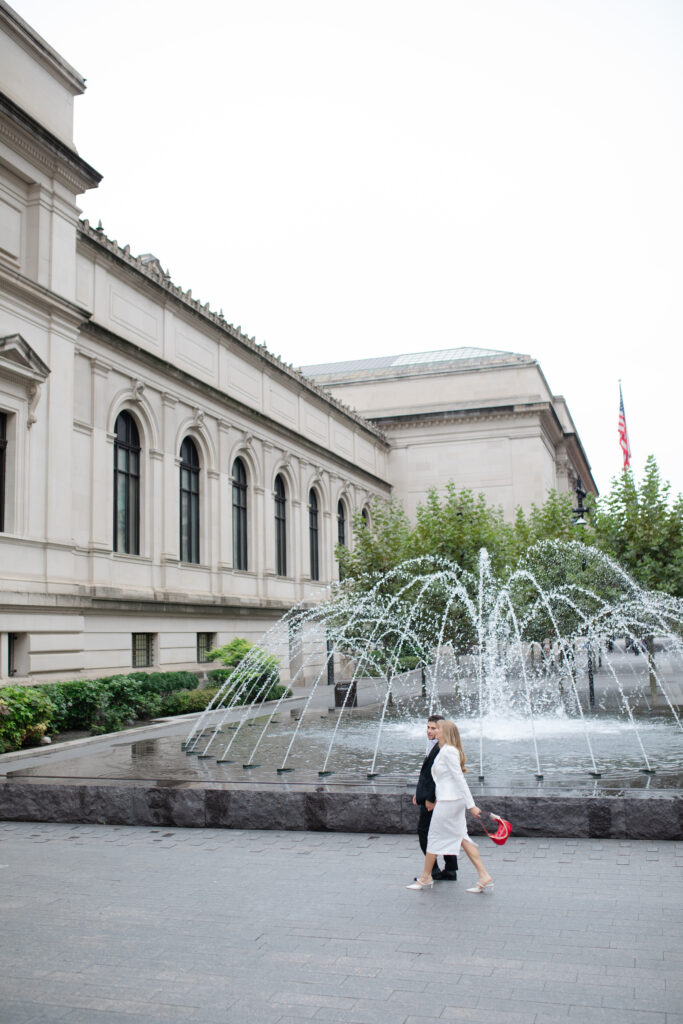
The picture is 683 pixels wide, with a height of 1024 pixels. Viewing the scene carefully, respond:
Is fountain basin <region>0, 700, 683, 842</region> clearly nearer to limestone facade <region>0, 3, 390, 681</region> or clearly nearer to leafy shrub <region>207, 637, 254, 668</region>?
limestone facade <region>0, 3, 390, 681</region>

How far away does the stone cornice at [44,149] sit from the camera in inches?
838

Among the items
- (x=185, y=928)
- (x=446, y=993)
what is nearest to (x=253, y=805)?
(x=185, y=928)

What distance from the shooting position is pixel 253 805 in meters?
10.2

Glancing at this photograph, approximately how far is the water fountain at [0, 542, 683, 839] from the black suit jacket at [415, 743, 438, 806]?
5.28 feet

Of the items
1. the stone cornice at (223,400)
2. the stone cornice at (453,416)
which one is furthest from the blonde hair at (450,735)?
the stone cornice at (453,416)

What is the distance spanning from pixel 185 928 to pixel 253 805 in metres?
3.36

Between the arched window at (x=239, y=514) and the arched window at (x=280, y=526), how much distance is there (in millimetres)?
3379

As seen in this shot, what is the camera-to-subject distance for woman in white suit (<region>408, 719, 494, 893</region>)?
7.62 meters

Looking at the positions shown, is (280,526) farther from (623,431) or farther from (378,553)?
(623,431)

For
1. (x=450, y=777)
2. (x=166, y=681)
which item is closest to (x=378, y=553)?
(x=166, y=681)

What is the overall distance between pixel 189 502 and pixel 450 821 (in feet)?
79.0

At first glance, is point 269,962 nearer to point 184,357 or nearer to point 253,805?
point 253,805

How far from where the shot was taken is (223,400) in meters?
32.5

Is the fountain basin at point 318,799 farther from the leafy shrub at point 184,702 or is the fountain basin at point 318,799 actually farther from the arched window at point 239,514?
the arched window at point 239,514
